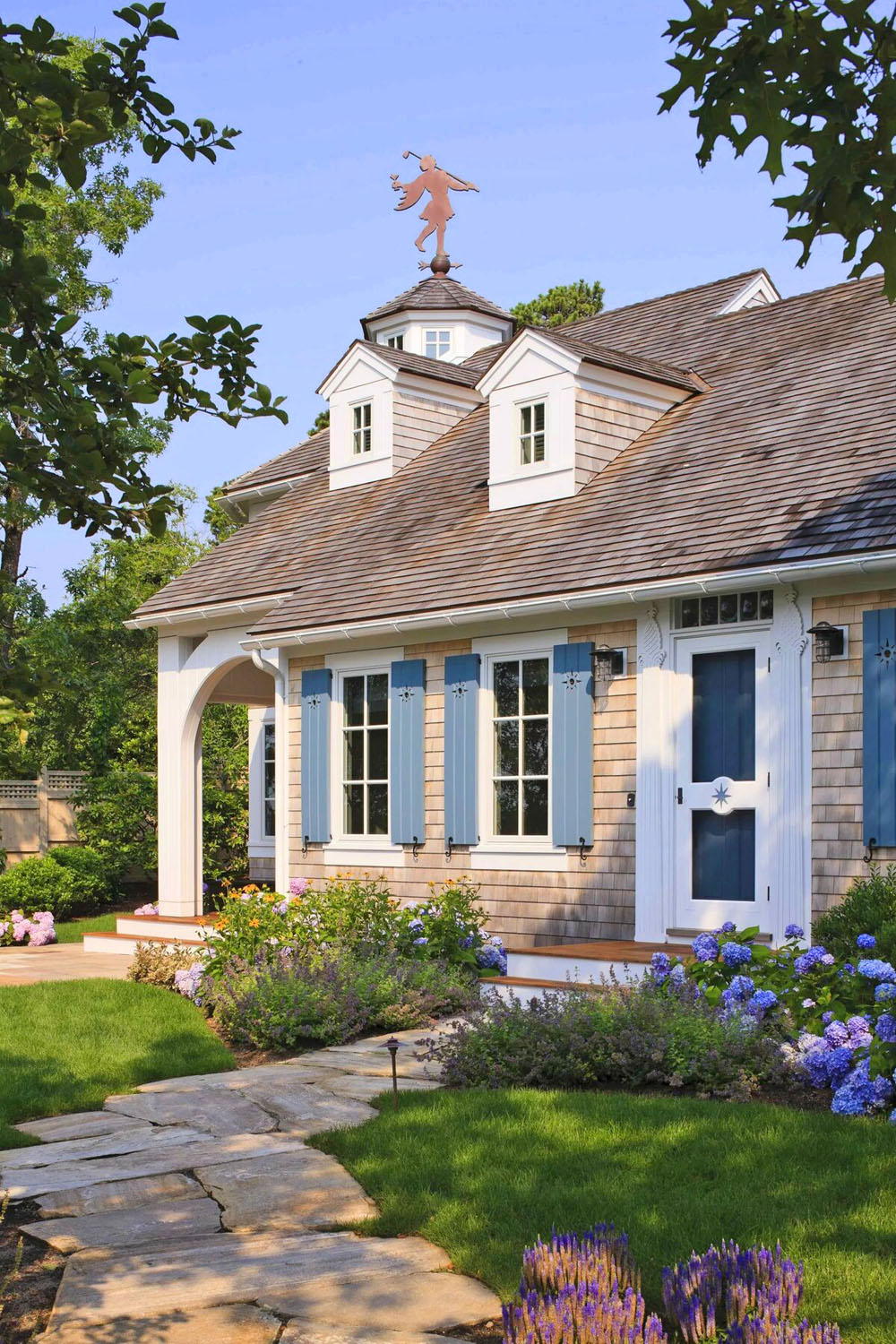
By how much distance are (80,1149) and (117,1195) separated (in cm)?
92

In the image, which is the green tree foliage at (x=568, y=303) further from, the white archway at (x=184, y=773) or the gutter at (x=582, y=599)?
the gutter at (x=582, y=599)

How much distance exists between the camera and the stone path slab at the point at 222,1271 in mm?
4293

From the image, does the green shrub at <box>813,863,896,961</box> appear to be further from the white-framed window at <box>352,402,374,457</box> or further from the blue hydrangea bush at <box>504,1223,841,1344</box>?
the white-framed window at <box>352,402,374,457</box>

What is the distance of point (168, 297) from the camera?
5.36 metres

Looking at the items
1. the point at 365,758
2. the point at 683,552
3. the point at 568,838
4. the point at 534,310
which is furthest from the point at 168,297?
the point at 534,310

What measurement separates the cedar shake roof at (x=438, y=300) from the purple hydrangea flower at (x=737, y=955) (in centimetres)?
1418

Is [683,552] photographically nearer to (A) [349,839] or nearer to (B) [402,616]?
(B) [402,616]

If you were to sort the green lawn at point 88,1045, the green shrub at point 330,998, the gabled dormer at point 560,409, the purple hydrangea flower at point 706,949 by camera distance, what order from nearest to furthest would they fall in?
1. the green lawn at point 88,1045
2. the purple hydrangea flower at point 706,949
3. the green shrub at point 330,998
4. the gabled dormer at point 560,409

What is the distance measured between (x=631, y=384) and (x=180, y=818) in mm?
6882

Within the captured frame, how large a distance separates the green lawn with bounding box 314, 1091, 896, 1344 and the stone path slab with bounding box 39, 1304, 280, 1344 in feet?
2.49

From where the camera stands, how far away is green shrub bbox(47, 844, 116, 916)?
750 inches

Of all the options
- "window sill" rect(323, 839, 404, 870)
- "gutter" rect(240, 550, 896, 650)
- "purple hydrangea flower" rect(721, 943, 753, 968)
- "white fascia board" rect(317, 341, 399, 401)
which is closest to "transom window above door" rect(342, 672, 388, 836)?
"window sill" rect(323, 839, 404, 870)

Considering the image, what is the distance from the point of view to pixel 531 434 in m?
12.9

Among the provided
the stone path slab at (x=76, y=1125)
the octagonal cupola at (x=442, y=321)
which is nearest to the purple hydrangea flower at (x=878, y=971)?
the stone path slab at (x=76, y=1125)
